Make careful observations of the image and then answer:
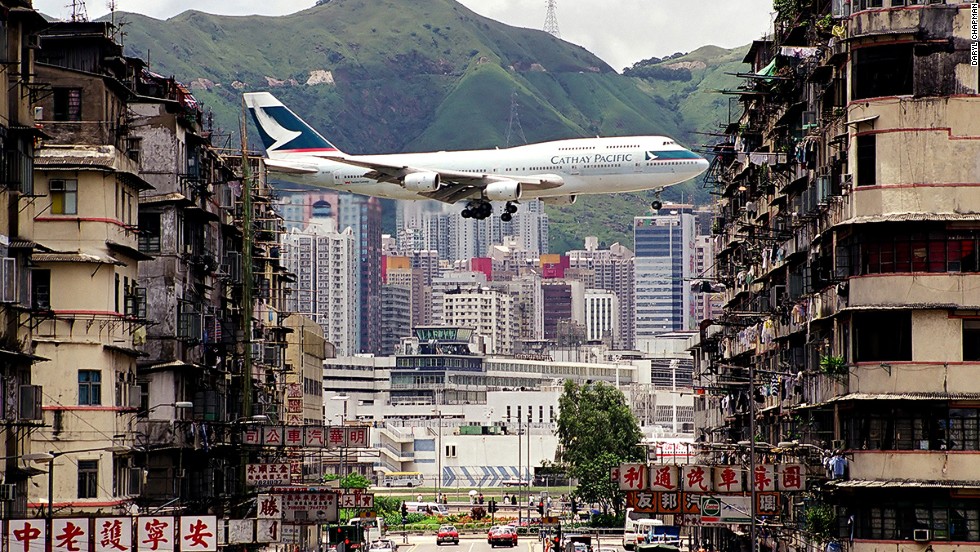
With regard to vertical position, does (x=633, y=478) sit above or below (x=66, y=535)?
above

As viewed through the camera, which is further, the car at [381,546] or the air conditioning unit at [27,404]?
the car at [381,546]

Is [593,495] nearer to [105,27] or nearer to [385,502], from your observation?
[385,502]

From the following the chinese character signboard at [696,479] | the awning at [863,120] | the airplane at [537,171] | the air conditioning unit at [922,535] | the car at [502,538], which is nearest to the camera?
the air conditioning unit at [922,535]

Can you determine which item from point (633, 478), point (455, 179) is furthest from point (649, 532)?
point (633, 478)

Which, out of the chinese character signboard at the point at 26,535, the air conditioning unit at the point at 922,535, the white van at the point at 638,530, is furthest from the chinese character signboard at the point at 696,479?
the white van at the point at 638,530

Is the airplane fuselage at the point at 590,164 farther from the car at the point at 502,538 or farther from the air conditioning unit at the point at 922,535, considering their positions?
the air conditioning unit at the point at 922,535

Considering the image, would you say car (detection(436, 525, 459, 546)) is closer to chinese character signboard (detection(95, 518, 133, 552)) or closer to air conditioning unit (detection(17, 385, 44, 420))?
chinese character signboard (detection(95, 518, 133, 552))

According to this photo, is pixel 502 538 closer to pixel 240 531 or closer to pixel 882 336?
pixel 240 531
